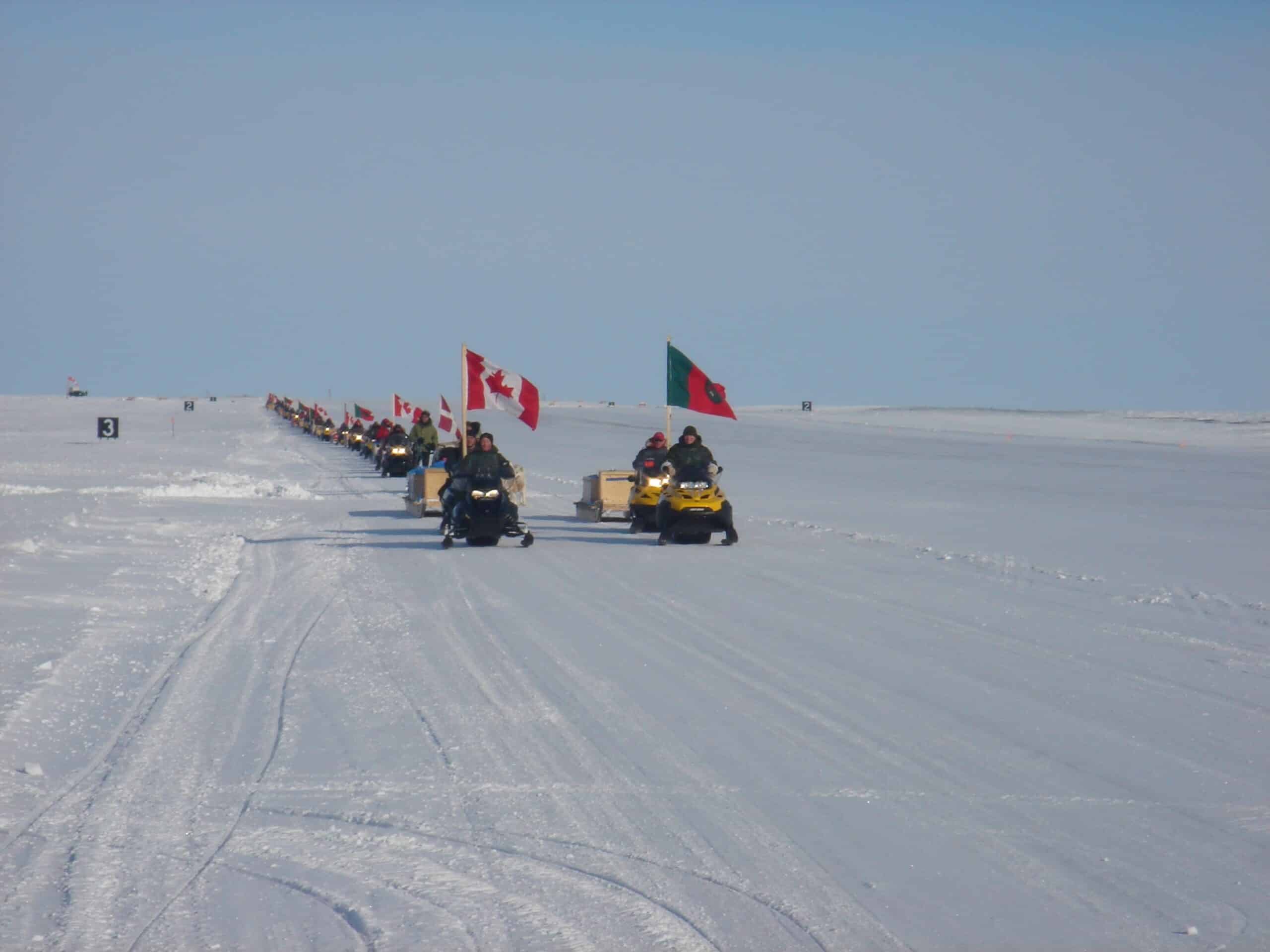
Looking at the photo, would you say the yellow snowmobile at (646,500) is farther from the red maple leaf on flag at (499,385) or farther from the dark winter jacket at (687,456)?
the red maple leaf on flag at (499,385)

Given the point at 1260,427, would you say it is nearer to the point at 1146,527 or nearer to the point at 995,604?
the point at 1146,527

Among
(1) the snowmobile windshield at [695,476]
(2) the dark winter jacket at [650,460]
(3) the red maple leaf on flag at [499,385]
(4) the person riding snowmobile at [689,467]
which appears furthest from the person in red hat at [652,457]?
(3) the red maple leaf on flag at [499,385]

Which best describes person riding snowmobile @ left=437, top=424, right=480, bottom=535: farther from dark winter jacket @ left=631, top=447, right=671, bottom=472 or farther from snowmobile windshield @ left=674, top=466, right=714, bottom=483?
snowmobile windshield @ left=674, top=466, right=714, bottom=483

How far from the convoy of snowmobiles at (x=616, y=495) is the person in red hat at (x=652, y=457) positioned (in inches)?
0.7

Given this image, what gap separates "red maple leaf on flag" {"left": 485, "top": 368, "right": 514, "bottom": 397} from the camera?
24219mm

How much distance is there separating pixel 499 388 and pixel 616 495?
9.23 feet

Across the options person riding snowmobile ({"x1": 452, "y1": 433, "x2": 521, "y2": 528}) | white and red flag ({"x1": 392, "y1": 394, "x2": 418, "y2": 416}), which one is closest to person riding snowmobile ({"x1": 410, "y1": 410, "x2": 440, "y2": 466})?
white and red flag ({"x1": 392, "y1": 394, "x2": 418, "y2": 416})

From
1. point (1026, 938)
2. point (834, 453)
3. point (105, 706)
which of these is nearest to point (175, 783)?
point (105, 706)

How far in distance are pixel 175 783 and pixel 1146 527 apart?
20.4 metres

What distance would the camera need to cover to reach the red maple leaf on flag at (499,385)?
79.5 ft

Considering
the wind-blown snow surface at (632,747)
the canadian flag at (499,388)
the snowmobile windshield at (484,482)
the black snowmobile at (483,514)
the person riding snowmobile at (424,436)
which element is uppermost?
the canadian flag at (499,388)

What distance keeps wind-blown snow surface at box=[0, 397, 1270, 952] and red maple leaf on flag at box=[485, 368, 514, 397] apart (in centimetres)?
402

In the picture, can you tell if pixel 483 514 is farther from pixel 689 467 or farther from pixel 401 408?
pixel 401 408

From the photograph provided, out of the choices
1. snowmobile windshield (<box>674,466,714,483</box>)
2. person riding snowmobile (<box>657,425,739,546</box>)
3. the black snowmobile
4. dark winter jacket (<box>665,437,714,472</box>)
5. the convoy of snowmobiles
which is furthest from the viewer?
dark winter jacket (<box>665,437,714,472</box>)
